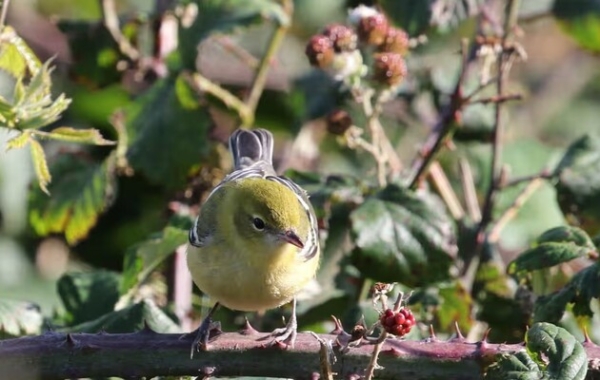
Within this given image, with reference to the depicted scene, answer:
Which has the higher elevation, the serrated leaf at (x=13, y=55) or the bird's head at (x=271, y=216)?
the serrated leaf at (x=13, y=55)

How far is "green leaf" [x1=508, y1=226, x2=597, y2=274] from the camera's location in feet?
12.0

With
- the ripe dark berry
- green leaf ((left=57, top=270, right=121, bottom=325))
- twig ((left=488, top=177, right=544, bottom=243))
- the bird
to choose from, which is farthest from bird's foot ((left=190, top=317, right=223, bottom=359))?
twig ((left=488, top=177, right=544, bottom=243))

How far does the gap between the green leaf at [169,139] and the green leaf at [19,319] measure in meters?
0.90

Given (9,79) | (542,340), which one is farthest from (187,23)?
(542,340)

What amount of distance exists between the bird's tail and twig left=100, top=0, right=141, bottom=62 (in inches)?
24.6

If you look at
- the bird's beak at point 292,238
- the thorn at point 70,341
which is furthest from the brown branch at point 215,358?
the bird's beak at point 292,238

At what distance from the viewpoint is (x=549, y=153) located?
5.50 m

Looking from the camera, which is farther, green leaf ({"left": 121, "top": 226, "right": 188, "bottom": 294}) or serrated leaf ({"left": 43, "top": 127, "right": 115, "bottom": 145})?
green leaf ({"left": 121, "top": 226, "right": 188, "bottom": 294})

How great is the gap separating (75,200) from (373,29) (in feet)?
4.49

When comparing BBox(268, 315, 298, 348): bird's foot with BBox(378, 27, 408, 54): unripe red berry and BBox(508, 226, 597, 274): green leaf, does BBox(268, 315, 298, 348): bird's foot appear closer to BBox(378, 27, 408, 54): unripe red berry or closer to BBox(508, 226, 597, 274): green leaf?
BBox(508, 226, 597, 274): green leaf

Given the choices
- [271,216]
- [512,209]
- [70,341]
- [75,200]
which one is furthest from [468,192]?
[70,341]

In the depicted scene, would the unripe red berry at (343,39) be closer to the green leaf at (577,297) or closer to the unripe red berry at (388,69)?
the unripe red berry at (388,69)

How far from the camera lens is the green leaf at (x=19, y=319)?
12.7 ft

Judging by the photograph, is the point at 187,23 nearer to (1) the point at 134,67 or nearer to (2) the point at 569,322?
(1) the point at 134,67
